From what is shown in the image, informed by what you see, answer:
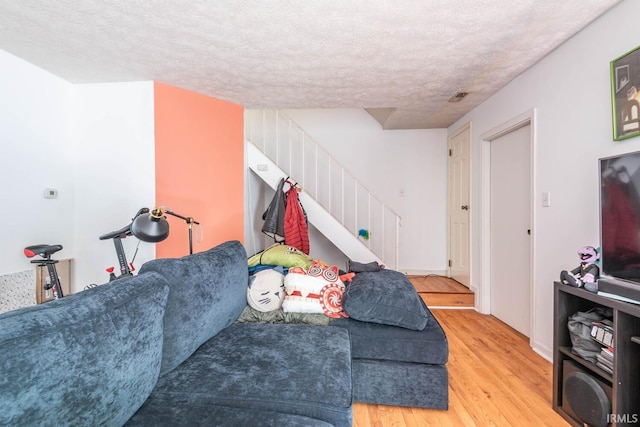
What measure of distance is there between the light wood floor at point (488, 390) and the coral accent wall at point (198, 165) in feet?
7.68

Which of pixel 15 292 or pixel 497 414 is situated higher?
pixel 15 292

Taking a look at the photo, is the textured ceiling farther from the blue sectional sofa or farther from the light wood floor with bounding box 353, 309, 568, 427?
the light wood floor with bounding box 353, 309, 568, 427

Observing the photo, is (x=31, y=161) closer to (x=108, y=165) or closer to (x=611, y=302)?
(x=108, y=165)

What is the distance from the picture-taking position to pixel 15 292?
2146 mm

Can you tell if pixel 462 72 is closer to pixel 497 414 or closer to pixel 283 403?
pixel 497 414

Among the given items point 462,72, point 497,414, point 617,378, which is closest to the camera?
point 617,378

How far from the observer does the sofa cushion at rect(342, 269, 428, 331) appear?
164cm

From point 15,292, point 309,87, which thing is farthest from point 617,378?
point 15,292

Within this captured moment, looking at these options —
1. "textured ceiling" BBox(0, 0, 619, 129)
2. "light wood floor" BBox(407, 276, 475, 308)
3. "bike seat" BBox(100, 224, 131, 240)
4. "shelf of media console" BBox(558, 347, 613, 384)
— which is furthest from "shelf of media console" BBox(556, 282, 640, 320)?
"bike seat" BBox(100, 224, 131, 240)

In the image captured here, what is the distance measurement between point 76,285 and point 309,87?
3.11 meters

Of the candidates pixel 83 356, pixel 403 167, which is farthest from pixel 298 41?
pixel 403 167

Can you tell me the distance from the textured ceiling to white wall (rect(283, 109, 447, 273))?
→ 59.3 inches

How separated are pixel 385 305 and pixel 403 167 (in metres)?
3.17

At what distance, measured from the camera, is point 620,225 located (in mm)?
1335
